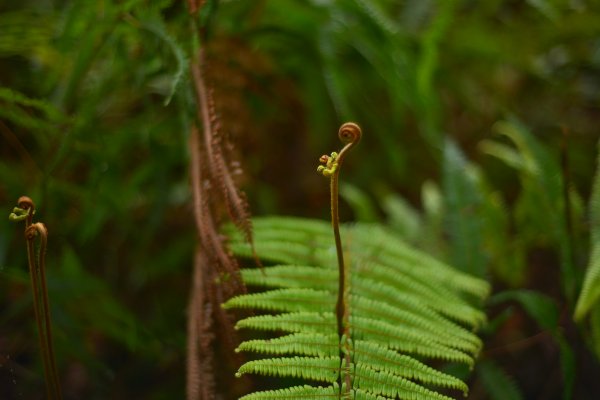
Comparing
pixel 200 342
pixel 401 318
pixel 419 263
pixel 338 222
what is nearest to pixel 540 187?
pixel 419 263

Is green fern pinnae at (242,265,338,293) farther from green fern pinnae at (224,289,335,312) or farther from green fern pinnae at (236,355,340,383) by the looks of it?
green fern pinnae at (236,355,340,383)

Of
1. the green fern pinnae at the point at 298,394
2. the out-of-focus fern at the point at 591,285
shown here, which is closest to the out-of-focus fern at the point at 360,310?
the green fern pinnae at the point at 298,394

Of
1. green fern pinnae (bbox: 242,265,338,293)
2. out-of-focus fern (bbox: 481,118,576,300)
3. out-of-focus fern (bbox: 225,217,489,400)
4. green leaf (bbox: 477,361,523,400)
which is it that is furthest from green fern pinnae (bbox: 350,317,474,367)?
out-of-focus fern (bbox: 481,118,576,300)

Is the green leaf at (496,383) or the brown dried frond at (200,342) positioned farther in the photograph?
the green leaf at (496,383)

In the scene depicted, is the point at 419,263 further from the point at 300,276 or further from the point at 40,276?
the point at 40,276

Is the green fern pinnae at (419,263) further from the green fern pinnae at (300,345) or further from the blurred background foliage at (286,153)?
the green fern pinnae at (300,345)

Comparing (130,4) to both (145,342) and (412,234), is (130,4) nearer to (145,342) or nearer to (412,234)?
(145,342)
